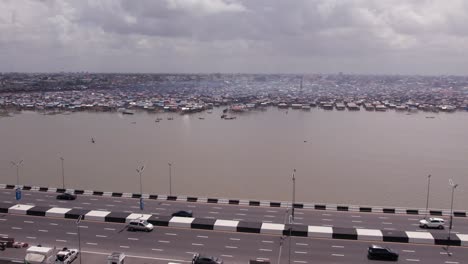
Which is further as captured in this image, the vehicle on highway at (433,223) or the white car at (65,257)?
the vehicle on highway at (433,223)

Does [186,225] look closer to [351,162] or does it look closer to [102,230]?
[102,230]

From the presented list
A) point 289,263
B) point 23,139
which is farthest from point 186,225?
point 23,139

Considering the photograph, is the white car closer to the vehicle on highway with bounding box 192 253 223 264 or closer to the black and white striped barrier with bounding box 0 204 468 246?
the black and white striped barrier with bounding box 0 204 468 246

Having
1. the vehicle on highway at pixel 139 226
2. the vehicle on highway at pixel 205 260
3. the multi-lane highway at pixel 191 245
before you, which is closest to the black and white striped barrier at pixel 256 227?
the multi-lane highway at pixel 191 245

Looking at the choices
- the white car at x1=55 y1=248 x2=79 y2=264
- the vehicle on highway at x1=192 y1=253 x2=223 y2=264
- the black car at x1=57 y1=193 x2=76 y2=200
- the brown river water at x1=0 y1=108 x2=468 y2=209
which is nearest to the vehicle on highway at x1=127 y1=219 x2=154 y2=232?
the white car at x1=55 y1=248 x2=79 y2=264

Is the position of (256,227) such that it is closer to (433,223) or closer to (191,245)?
(191,245)

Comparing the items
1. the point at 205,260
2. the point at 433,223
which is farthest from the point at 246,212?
the point at 433,223

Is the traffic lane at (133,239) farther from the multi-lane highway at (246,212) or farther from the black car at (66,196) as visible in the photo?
the black car at (66,196)
